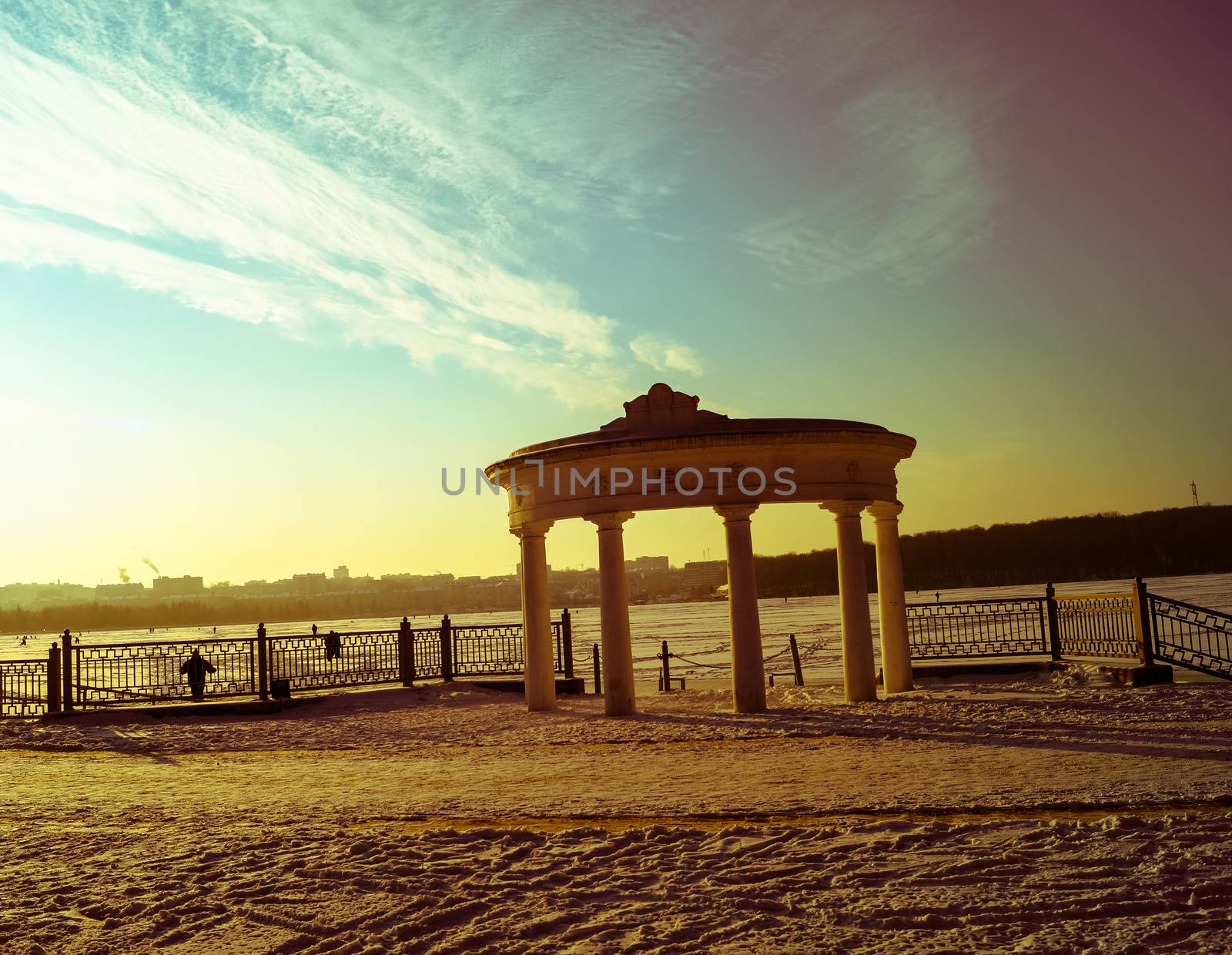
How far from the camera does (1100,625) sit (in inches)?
685

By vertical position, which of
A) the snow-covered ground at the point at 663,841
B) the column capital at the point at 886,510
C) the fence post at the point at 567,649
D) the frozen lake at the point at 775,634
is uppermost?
the column capital at the point at 886,510

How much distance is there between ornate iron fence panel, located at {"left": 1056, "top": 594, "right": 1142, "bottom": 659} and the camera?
1650 centimetres

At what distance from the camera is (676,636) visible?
252ft

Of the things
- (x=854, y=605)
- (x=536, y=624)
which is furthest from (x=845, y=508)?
(x=536, y=624)

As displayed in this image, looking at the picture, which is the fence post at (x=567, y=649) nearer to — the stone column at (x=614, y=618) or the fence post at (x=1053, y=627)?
the stone column at (x=614, y=618)

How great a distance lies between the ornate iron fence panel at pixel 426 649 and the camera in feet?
68.1

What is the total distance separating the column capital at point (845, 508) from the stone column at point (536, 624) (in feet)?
14.4

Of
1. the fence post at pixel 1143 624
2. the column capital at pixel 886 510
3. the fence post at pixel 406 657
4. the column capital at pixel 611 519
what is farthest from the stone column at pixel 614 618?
the fence post at pixel 1143 624

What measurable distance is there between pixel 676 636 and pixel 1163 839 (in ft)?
234


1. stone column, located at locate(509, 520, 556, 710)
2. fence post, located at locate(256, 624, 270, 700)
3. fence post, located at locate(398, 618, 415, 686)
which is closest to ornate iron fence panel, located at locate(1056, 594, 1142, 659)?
stone column, located at locate(509, 520, 556, 710)

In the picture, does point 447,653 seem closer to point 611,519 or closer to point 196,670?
point 196,670

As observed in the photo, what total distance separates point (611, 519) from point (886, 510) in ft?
14.3

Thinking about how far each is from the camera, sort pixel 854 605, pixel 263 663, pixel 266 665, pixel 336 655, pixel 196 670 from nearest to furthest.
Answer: pixel 854 605, pixel 263 663, pixel 266 665, pixel 196 670, pixel 336 655

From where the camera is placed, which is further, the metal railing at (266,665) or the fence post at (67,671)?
the metal railing at (266,665)
